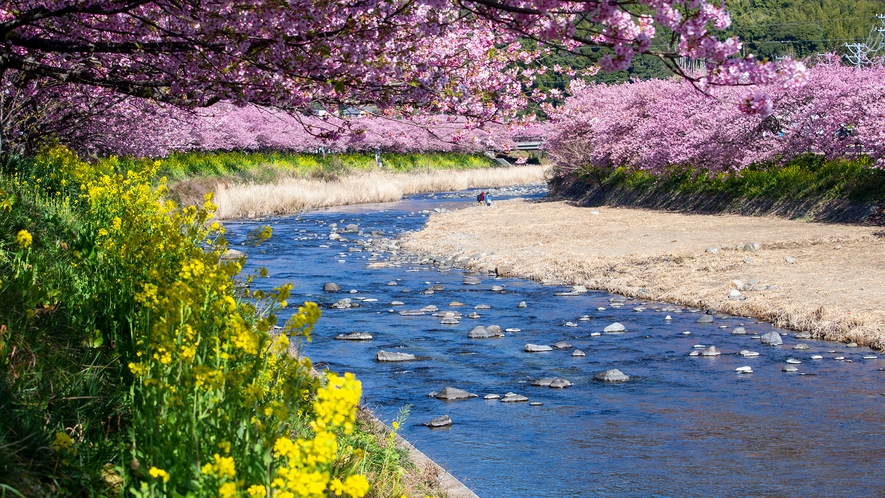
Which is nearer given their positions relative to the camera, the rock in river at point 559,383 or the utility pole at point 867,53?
the rock in river at point 559,383

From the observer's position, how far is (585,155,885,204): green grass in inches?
907

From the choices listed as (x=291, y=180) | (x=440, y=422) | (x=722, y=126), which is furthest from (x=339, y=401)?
(x=291, y=180)

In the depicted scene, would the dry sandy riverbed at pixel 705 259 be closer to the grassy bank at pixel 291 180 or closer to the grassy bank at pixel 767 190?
the grassy bank at pixel 767 190

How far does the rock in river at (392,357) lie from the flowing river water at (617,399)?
111mm

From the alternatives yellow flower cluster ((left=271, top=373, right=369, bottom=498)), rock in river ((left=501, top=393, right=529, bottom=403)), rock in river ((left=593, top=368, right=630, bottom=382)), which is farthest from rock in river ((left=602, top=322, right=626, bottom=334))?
yellow flower cluster ((left=271, top=373, right=369, bottom=498))

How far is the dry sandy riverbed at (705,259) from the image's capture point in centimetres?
1391

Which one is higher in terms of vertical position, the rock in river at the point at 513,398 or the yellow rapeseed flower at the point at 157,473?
the yellow rapeseed flower at the point at 157,473

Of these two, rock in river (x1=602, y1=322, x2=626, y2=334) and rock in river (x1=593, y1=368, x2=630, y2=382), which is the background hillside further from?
rock in river (x1=593, y1=368, x2=630, y2=382)

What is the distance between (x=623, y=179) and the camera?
1373 inches

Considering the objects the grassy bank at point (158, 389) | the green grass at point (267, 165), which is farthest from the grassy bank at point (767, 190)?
the grassy bank at point (158, 389)

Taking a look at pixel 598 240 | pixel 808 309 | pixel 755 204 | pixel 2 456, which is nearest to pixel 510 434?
pixel 2 456

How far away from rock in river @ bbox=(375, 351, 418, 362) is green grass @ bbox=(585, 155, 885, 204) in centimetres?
1449

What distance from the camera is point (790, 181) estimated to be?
25641mm

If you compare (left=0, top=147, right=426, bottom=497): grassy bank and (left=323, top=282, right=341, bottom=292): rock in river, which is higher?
(left=0, top=147, right=426, bottom=497): grassy bank
